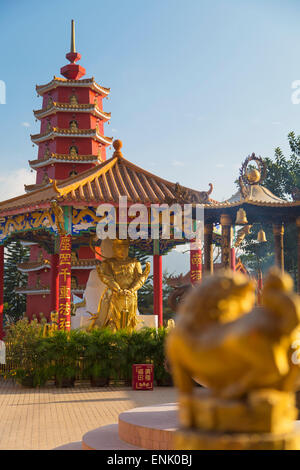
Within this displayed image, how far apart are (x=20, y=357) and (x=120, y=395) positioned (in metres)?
2.76

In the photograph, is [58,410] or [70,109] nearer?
[58,410]

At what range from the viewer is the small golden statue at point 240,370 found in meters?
1.99

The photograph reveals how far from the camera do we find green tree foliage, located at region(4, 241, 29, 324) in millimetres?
33094

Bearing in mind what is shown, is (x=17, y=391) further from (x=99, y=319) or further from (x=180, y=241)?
(x=180, y=241)

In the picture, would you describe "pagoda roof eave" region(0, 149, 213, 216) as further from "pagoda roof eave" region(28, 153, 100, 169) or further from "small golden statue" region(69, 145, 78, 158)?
"small golden statue" region(69, 145, 78, 158)

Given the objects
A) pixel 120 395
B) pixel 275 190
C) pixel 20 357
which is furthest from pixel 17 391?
pixel 275 190

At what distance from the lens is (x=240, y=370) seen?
6.67ft

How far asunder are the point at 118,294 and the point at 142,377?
291 centimetres

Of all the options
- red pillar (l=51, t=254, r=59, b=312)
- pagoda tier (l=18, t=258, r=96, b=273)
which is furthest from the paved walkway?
pagoda tier (l=18, t=258, r=96, b=273)

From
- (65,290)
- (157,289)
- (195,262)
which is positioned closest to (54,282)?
(157,289)

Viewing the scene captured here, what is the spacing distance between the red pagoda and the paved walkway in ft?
52.9

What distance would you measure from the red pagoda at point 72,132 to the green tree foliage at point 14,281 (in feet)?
14.4

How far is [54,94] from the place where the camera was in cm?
2877

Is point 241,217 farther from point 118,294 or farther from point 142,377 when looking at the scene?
point 118,294
